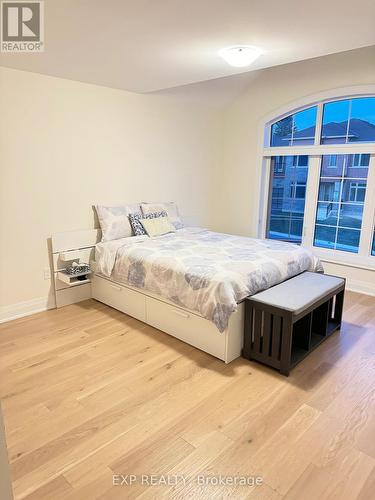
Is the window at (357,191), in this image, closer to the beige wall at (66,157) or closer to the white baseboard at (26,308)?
the beige wall at (66,157)

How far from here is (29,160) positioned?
3189 millimetres

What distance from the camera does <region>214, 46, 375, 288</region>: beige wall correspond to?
385 centimetres

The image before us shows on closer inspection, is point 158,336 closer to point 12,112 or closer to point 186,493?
point 186,493

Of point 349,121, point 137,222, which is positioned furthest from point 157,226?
point 349,121

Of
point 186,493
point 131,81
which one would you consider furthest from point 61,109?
point 186,493

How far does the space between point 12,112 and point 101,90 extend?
99 cm

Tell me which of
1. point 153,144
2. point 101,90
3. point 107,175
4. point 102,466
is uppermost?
point 101,90

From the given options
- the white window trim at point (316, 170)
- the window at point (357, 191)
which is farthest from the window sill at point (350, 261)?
the window at point (357, 191)

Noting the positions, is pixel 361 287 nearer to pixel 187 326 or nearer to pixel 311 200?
pixel 311 200

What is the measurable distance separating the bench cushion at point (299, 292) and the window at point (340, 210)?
144cm

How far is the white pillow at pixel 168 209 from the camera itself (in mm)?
4037

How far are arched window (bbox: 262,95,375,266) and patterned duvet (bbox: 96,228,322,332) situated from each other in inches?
45.4

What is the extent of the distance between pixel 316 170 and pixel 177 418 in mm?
3504

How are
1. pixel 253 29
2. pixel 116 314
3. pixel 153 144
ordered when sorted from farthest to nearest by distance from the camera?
pixel 153 144 → pixel 116 314 → pixel 253 29
